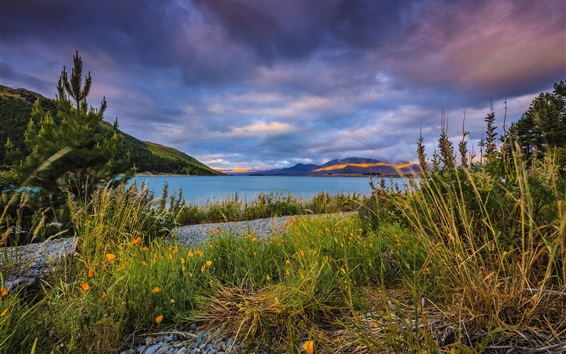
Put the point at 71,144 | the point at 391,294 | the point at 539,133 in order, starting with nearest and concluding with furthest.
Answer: the point at 391,294
the point at 539,133
the point at 71,144

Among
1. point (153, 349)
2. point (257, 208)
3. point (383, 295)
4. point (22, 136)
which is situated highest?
point (22, 136)

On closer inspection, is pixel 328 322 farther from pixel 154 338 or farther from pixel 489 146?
pixel 489 146

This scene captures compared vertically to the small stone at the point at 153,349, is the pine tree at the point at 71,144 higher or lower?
higher

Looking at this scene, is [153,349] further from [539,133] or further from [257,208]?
[257,208]

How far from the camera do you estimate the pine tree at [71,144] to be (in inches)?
268

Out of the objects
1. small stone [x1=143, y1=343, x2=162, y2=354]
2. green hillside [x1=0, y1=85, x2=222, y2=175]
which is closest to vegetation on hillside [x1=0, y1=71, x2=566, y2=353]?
small stone [x1=143, y1=343, x2=162, y2=354]

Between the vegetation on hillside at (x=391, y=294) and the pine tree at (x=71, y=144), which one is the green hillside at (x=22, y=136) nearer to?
the pine tree at (x=71, y=144)

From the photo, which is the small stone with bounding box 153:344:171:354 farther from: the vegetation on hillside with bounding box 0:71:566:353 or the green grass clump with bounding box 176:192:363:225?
the green grass clump with bounding box 176:192:363:225

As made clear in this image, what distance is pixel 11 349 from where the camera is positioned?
1633mm

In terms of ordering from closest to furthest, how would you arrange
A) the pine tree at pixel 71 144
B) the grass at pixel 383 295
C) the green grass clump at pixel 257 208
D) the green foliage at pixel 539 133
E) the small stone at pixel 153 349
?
the grass at pixel 383 295 → the small stone at pixel 153 349 → the green foliage at pixel 539 133 → the pine tree at pixel 71 144 → the green grass clump at pixel 257 208

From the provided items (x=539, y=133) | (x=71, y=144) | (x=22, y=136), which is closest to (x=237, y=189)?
(x=22, y=136)

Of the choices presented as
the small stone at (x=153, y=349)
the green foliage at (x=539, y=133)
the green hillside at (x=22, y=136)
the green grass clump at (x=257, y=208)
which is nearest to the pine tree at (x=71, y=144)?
the green hillside at (x=22, y=136)

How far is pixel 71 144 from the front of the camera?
6926 mm

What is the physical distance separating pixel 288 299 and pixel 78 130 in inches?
302
